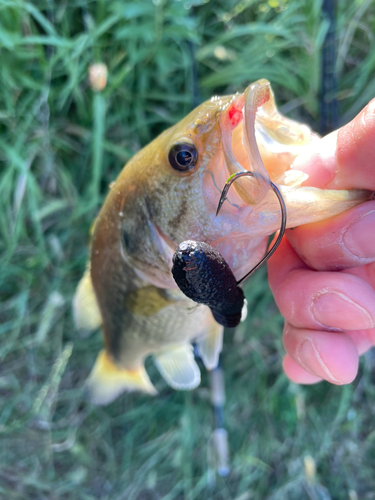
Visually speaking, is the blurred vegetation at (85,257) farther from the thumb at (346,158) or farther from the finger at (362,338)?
the thumb at (346,158)

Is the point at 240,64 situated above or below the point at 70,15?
below

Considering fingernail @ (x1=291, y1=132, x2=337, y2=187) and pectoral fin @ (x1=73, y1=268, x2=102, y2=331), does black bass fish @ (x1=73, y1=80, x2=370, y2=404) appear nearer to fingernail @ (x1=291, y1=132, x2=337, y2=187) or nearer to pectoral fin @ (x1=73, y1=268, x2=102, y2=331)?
fingernail @ (x1=291, y1=132, x2=337, y2=187)

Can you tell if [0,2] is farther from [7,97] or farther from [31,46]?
[7,97]

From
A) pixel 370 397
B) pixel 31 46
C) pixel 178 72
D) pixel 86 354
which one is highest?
pixel 31 46

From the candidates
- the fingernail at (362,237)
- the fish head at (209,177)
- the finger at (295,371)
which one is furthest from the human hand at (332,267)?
the finger at (295,371)

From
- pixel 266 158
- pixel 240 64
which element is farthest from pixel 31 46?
pixel 266 158
